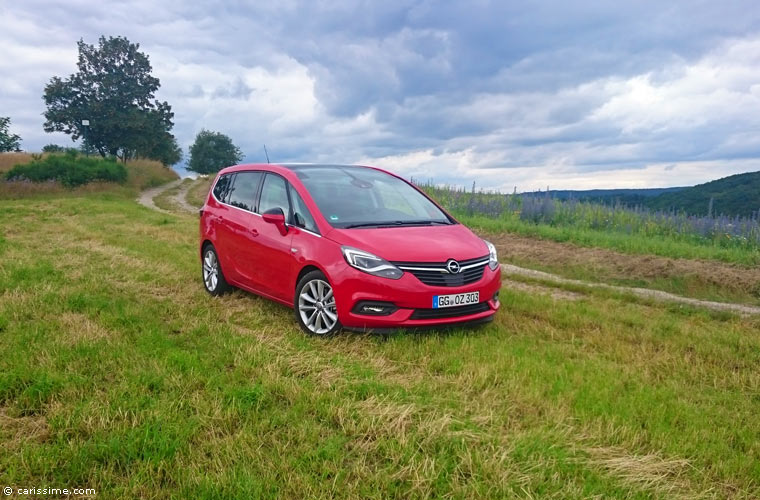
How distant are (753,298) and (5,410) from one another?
9013 mm

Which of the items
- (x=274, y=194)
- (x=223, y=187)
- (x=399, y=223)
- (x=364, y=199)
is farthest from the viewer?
(x=223, y=187)

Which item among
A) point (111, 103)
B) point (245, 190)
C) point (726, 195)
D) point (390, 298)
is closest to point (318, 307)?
point (390, 298)

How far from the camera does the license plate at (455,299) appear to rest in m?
5.04

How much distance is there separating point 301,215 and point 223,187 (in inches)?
88.8

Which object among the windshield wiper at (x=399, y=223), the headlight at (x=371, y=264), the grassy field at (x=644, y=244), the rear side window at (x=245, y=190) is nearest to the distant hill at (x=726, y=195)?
the grassy field at (x=644, y=244)

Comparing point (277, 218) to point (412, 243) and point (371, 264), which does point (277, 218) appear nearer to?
point (371, 264)

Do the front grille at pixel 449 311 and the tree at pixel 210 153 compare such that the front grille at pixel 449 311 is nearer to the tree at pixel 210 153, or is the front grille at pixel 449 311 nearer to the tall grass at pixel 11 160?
the tall grass at pixel 11 160

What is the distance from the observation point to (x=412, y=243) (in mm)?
5266

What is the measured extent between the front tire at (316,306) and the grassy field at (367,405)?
0.21m

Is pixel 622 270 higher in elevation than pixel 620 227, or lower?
lower

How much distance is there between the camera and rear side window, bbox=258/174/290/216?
6.14m

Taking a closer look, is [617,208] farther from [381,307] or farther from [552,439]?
[552,439]

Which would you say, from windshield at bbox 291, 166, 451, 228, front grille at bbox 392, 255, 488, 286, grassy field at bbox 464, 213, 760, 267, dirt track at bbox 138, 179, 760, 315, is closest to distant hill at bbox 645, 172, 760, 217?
grassy field at bbox 464, 213, 760, 267

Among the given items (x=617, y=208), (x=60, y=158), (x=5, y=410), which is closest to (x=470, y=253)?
(x=5, y=410)
